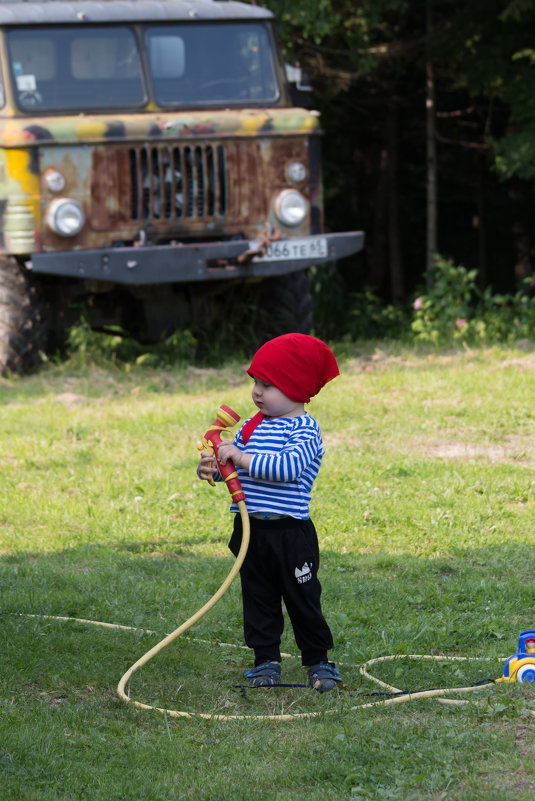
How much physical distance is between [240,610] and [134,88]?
6175mm

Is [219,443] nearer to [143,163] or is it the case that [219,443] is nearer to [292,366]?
[292,366]

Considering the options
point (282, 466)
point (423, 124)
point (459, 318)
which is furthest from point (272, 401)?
point (423, 124)

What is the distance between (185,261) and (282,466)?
5.86m

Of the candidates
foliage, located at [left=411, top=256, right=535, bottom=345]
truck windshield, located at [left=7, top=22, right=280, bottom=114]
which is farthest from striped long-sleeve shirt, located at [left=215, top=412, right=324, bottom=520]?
foliage, located at [left=411, top=256, right=535, bottom=345]

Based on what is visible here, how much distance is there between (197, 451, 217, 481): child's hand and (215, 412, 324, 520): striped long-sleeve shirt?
100mm

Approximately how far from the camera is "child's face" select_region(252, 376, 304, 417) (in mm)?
3842

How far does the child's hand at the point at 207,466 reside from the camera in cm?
382

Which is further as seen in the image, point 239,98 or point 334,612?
point 239,98

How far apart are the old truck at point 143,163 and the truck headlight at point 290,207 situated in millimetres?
17

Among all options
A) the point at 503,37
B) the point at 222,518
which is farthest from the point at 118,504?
the point at 503,37

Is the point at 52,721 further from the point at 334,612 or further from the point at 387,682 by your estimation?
the point at 334,612

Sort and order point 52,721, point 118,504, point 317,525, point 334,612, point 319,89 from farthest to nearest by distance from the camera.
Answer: point 319,89 → point 118,504 → point 317,525 → point 334,612 → point 52,721

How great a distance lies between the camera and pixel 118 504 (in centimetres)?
634

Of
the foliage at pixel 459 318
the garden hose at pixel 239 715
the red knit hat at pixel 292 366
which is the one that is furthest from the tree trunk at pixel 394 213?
the garden hose at pixel 239 715
